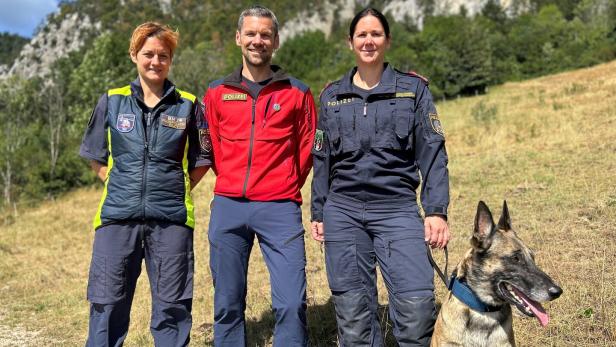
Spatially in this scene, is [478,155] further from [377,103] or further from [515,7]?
[515,7]

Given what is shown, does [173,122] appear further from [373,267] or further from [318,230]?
[373,267]

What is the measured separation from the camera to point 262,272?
275 inches

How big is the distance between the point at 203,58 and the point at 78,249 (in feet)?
130

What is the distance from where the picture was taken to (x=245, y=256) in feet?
11.6

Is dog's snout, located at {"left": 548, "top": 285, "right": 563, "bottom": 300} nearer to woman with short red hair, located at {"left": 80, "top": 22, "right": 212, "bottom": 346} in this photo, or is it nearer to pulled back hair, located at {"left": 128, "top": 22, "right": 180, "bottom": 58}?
woman with short red hair, located at {"left": 80, "top": 22, "right": 212, "bottom": 346}

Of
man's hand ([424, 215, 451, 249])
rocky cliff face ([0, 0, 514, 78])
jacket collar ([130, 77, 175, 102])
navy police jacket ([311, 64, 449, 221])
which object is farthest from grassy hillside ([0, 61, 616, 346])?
rocky cliff face ([0, 0, 514, 78])

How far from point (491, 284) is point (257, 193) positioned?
1630mm

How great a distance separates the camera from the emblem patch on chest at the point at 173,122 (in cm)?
348

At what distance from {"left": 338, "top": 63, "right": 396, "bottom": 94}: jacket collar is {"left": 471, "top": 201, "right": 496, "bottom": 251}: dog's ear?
95 centimetres

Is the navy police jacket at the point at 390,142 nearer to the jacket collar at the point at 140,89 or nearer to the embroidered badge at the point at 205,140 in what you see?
the embroidered badge at the point at 205,140

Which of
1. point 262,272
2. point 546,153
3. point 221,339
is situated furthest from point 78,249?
point 546,153

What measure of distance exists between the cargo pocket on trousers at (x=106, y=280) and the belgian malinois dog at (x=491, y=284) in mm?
2187

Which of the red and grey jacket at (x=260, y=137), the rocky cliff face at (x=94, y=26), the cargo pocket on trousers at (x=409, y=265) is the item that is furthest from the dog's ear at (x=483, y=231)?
the rocky cliff face at (x=94, y=26)

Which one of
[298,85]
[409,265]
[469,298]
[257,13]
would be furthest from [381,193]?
[257,13]
